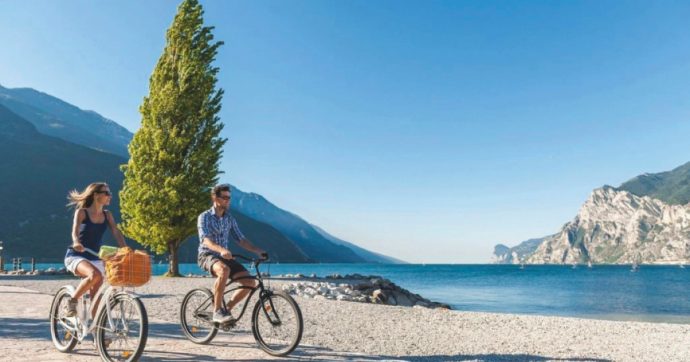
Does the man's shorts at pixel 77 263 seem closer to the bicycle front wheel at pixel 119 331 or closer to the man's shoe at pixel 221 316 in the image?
the bicycle front wheel at pixel 119 331

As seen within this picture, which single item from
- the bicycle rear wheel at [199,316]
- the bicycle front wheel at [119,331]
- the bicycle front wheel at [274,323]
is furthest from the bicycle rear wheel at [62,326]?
the bicycle front wheel at [274,323]

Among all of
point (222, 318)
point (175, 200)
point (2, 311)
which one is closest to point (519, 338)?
point (222, 318)

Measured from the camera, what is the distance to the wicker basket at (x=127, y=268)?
6020mm

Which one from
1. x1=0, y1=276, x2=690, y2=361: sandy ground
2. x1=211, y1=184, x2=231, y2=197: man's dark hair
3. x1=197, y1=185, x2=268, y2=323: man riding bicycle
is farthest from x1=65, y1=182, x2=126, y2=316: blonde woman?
x1=211, y1=184, x2=231, y2=197: man's dark hair

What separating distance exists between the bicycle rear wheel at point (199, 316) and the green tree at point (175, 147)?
70.5 feet

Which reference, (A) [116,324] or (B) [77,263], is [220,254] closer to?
(A) [116,324]

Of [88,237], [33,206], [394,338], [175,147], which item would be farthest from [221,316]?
[33,206]

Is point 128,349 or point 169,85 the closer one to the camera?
point 128,349

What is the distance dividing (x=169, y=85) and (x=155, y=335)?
2321cm

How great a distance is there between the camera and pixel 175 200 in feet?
94.7

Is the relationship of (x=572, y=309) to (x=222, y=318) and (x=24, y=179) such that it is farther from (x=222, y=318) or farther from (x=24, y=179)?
(x=24, y=179)

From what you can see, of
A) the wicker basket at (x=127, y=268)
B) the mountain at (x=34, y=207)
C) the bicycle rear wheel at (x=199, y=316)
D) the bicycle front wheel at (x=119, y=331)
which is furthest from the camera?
the mountain at (x=34, y=207)

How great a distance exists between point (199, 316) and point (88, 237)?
2285 mm

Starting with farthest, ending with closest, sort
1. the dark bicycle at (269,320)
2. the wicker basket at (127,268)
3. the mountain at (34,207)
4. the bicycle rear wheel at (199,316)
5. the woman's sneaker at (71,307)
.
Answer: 1. the mountain at (34,207)
2. the bicycle rear wheel at (199,316)
3. the dark bicycle at (269,320)
4. the woman's sneaker at (71,307)
5. the wicker basket at (127,268)
